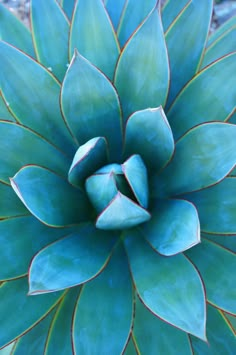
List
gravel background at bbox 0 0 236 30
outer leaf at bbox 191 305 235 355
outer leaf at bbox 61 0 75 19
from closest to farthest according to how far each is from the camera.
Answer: outer leaf at bbox 191 305 235 355 < outer leaf at bbox 61 0 75 19 < gravel background at bbox 0 0 236 30

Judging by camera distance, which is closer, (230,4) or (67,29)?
(67,29)

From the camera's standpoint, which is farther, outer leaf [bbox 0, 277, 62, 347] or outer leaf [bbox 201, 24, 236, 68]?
outer leaf [bbox 201, 24, 236, 68]

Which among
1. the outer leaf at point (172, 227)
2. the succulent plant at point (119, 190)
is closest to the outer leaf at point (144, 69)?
the succulent plant at point (119, 190)

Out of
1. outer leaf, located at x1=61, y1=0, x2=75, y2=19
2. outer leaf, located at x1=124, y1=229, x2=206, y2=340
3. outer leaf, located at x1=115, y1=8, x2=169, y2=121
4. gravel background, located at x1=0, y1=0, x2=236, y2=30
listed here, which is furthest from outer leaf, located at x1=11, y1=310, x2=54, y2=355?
gravel background, located at x1=0, y1=0, x2=236, y2=30

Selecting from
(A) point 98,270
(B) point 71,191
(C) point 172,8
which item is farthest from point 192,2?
(A) point 98,270

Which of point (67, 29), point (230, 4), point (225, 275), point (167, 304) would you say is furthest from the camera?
point (230, 4)

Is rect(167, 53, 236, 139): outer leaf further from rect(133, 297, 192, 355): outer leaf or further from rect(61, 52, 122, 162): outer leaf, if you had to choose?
rect(133, 297, 192, 355): outer leaf

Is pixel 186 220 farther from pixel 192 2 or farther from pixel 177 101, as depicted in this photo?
pixel 192 2
